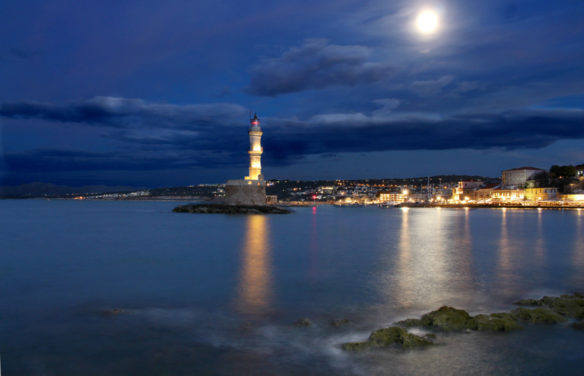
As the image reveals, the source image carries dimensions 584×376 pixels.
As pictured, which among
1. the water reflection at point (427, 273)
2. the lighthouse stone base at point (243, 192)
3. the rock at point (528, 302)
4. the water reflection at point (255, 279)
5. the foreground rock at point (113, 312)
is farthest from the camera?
the lighthouse stone base at point (243, 192)

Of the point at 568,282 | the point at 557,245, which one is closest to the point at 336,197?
the point at 557,245

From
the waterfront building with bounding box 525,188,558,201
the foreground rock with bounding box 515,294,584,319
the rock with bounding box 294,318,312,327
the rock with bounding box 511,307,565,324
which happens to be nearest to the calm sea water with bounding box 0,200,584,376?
the rock with bounding box 294,318,312,327

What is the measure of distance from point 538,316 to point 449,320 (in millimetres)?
1678

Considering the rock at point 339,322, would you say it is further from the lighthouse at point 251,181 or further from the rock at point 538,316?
the lighthouse at point 251,181

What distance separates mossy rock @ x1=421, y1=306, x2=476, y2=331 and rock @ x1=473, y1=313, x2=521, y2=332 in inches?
4.2

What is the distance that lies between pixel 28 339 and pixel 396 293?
7.55 metres

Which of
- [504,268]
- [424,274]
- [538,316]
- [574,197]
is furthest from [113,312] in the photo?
[574,197]

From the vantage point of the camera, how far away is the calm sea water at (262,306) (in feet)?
20.3

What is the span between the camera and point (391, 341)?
Result: 6.77 metres

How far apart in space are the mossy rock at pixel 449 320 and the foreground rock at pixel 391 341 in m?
0.82

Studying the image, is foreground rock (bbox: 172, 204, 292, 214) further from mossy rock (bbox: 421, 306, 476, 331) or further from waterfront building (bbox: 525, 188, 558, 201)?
waterfront building (bbox: 525, 188, 558, 201)

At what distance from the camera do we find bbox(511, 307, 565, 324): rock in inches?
306

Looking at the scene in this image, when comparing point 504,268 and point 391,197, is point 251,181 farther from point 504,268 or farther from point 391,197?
point 391,197

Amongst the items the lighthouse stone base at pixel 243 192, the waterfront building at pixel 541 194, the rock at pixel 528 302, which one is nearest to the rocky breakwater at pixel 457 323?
the rock at pixel 528 302
